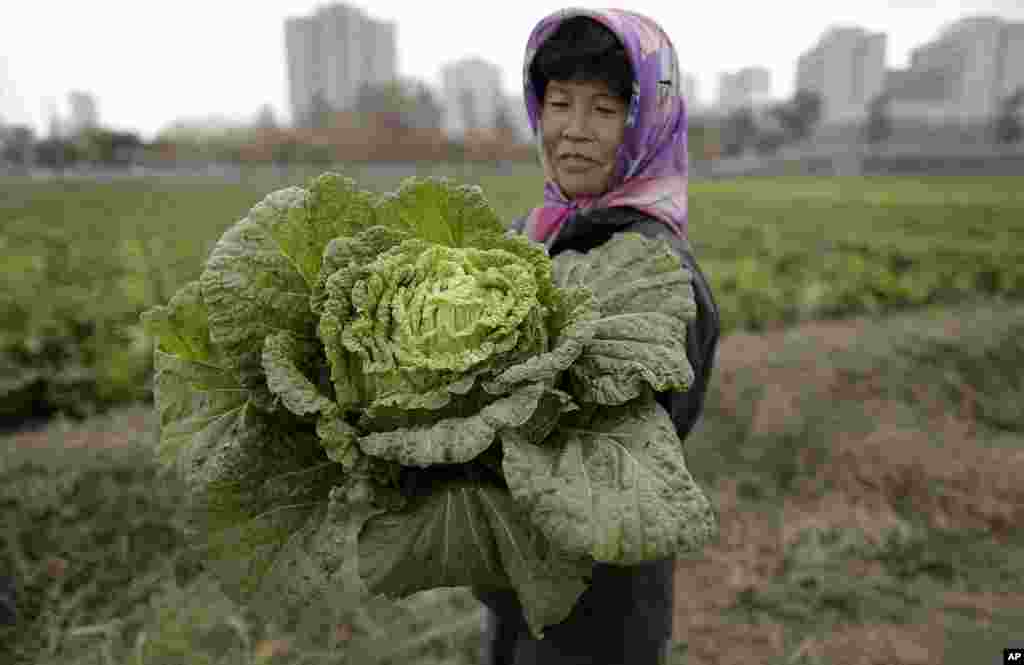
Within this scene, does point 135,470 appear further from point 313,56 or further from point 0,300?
point 313,56

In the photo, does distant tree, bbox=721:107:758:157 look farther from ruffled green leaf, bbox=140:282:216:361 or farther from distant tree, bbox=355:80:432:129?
ruffled green leaf, bbox=140:282:216:361

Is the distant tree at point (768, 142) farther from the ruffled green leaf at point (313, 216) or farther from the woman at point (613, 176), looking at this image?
the ruffled green leaf at point (313, 216)

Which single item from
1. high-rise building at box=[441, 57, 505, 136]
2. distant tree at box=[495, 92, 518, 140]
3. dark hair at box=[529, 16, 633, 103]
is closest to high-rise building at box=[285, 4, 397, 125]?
high-rise building at box=[441, 57, 505, 136]

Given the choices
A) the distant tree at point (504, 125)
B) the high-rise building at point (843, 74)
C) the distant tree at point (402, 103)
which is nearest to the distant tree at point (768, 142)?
the high-rise building at point (843, 74)

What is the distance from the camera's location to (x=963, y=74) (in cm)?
4891

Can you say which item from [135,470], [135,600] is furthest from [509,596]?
[135,470]

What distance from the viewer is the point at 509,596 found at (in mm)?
1648

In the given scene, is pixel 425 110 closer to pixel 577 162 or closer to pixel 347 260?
pixel 577 162

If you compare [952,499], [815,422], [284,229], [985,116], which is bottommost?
[952,499]

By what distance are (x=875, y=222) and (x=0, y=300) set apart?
15.8 metres

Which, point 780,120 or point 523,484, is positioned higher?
point 780,120

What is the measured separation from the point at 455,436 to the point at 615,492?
0.27 meters

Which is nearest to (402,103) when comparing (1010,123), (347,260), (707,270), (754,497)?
(1010,123)

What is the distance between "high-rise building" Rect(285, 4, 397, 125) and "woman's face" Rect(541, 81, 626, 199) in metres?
90.9
